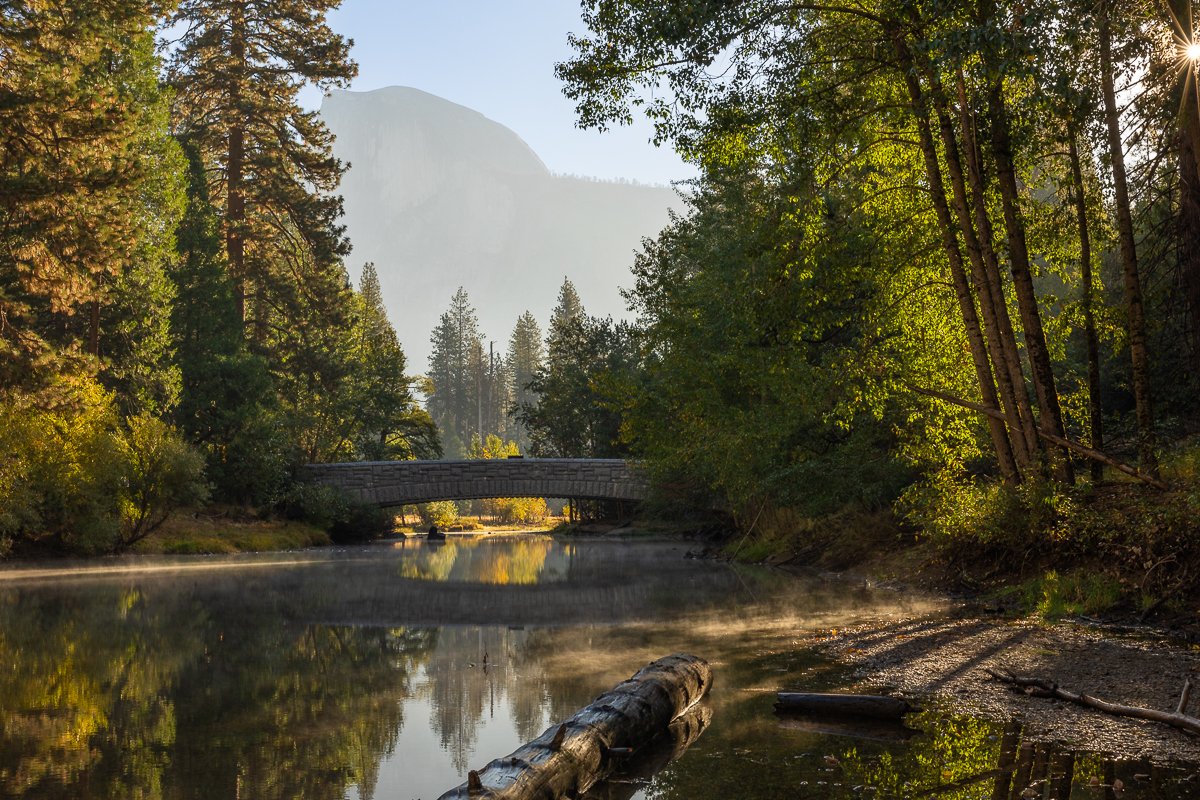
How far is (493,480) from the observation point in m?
45.3

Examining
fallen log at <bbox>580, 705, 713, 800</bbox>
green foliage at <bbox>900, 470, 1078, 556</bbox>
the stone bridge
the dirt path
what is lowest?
fallen log at <bbox>580, 705, 713, 800</bbox>

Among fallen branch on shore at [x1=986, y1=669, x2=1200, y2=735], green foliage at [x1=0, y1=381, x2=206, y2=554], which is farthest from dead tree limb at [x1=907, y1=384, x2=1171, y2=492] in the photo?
green foliage at [x1=0, y1=381, x2=206, y2=554]

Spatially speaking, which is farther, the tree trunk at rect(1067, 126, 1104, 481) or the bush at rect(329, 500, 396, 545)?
the bush at rect(329, 500, 396, 545)

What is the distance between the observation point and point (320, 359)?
47812mm

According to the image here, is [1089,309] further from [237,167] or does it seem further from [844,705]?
[237,167]

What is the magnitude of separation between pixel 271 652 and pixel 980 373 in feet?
33.9

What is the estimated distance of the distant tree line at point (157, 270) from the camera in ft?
79.8

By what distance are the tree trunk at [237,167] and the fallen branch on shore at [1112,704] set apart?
1549 inches

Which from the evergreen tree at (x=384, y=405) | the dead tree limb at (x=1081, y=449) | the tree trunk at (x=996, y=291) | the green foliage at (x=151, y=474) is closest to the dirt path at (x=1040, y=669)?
the dead tree limb at (x=1081, y=449)

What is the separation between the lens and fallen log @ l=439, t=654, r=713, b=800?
5.39 meters

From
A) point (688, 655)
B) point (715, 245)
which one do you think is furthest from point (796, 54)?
point (715, 245)

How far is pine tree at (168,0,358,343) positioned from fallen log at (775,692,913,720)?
38925 millimetres

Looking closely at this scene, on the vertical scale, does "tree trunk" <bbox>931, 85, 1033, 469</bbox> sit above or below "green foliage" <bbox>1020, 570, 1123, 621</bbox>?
above

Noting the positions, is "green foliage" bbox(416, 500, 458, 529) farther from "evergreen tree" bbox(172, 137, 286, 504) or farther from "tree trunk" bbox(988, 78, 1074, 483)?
"tree trunk" bbox(988, 78, 1074, 483)
